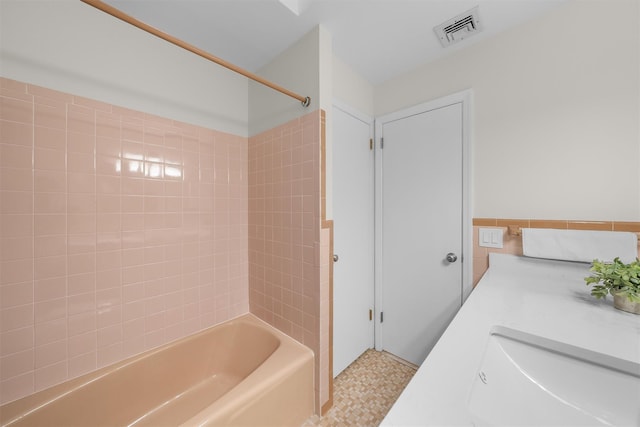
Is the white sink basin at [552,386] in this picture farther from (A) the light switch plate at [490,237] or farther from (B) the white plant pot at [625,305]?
(A) the light switch plate at [490,237]

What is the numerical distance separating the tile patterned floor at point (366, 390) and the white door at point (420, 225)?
132 mm

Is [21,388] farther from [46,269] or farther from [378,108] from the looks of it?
[378,108]

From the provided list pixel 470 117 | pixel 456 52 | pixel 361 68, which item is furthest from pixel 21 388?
pixel 456 52

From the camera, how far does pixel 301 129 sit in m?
1.43

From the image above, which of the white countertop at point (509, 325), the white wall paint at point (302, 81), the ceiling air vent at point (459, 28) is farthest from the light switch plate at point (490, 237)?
the ceiling air vent at point (459, 28)

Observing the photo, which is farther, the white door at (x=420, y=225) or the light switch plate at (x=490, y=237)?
the white door at (x=420, y=225)

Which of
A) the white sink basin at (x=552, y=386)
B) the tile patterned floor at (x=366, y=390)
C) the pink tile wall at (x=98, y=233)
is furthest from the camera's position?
the tile patterned floor at (x=366, y=390)

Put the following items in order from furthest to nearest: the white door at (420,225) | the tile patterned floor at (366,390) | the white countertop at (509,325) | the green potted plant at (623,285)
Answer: the white door at (420,225) < the tile patterned floor at (366,390) < the green potted plant at (623,285) < the white countertop at (509,325)

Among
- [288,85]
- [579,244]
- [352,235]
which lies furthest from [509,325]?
[288,85]

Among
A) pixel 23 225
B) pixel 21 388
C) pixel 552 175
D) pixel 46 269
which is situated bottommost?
pixel 21 388

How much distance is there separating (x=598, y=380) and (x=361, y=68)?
1.99 metres

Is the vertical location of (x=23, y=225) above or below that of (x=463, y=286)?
above

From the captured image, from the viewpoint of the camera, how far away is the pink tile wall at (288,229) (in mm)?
1366

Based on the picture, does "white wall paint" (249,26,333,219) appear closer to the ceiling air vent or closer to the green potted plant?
the ceiling air vent
